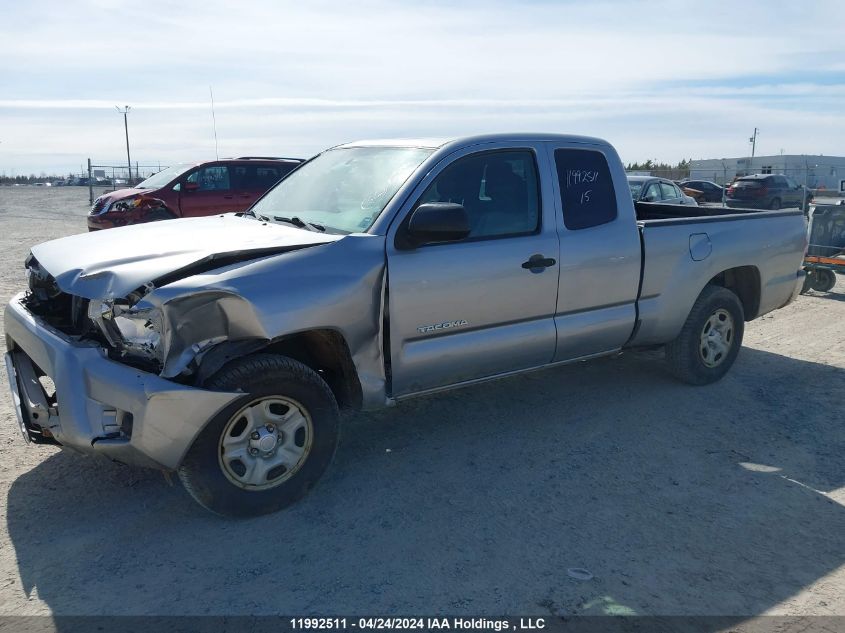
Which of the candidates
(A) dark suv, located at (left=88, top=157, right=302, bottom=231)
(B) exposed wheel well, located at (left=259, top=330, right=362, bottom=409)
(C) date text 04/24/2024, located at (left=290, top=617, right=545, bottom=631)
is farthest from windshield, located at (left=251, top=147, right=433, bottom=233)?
(A) dark suv, located at (left=88, top=157, right=302, bottom=231)

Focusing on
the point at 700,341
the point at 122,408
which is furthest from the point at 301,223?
the point at 700,341

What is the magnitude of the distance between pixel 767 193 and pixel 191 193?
22.4 meters

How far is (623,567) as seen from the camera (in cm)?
348

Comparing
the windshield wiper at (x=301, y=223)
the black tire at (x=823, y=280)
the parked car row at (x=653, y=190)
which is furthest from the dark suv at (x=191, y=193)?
the black tire at (x=823, y=280)

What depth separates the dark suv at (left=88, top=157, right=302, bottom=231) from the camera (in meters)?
12.5

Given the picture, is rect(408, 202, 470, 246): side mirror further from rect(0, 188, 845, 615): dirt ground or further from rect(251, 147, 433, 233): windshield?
rect(0, 188, 845, 615): dirt ground

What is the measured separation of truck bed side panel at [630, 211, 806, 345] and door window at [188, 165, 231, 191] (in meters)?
9.32

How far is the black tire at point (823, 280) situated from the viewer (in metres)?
10.4

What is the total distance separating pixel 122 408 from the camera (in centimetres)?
344

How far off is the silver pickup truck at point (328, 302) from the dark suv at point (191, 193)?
783 centimetres

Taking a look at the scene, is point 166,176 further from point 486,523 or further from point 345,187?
point 486,523

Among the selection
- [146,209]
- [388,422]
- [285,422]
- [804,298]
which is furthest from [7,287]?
[804,298]

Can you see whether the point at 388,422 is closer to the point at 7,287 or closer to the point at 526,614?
the point at 526,614

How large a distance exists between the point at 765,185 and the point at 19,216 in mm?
26122
